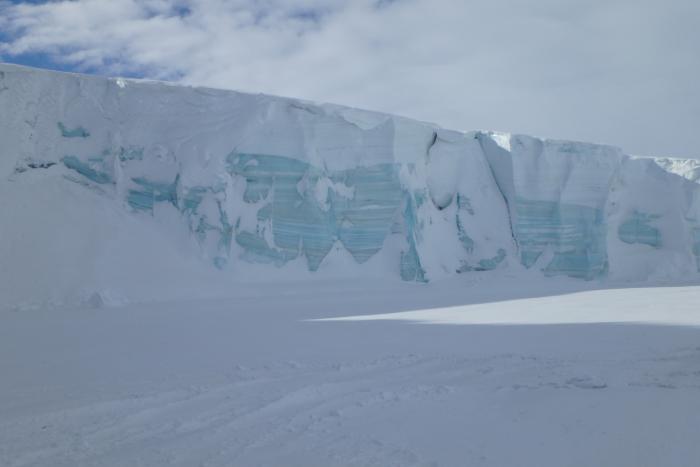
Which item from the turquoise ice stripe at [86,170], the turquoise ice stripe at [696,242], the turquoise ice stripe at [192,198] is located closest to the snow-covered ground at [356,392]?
the turquoise ice stripe at [192,198]

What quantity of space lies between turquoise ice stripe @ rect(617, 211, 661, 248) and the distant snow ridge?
26 centimetres

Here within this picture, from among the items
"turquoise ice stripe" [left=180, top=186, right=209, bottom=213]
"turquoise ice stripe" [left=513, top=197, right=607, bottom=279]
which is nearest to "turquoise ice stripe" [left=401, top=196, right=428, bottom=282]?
"turquoise ice stripe" [left=513, top=197, right=607, bottom=279]

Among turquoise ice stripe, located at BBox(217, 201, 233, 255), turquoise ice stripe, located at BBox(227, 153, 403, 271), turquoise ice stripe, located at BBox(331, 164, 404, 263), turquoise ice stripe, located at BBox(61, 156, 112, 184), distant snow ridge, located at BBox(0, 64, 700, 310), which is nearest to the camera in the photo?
distant snow ridge, located at BBox(0, 64, 700, 310)

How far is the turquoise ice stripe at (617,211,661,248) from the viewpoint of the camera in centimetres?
1491

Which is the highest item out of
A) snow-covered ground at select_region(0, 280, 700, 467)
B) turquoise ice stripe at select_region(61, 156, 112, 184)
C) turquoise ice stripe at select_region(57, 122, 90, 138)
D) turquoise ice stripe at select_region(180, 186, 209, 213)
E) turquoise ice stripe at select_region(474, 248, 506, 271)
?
turquoise ice stripe at select_region(57, 122, 90, 138)

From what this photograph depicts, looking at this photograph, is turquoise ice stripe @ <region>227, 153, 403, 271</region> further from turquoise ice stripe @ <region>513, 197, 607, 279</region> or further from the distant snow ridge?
turquoise ice stripe @ <region>513, 197, 607, 279</region>

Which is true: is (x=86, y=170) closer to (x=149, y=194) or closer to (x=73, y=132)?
(x=73, y=132)

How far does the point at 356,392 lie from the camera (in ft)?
9.18

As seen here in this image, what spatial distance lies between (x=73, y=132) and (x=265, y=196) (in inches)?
146

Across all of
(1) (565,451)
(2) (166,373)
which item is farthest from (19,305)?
(1) (565,451)

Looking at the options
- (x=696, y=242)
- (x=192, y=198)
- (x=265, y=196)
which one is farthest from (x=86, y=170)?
(x=696, y=242)

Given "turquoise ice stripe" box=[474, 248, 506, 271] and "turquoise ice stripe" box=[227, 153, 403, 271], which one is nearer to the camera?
"turquoise ice stripe" box=[227, 153, 403, 271]

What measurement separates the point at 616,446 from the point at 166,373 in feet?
8.35

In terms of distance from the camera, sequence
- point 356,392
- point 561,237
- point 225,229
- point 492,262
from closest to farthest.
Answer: point 356,392 < point 225,229 < point 492,262 < point 561,237
